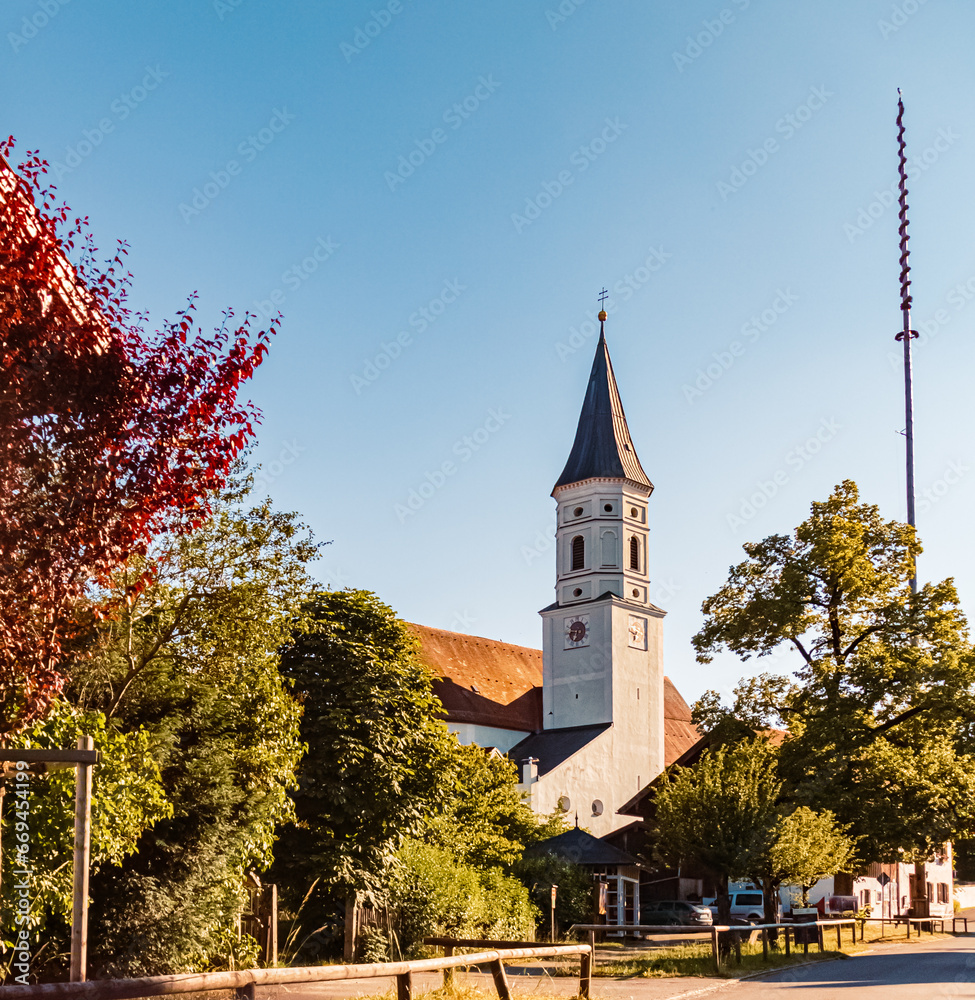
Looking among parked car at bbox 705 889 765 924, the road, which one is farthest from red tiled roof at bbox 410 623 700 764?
the road

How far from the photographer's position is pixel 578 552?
62531 mm

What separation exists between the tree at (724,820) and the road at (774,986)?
113 inches

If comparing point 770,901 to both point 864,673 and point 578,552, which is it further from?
point 578,552

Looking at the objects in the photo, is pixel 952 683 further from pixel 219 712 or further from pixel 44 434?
pixel 44 434

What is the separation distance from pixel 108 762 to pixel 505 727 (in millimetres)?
50368

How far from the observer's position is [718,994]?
52.3 ft

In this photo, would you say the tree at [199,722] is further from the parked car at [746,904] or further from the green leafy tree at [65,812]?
the parked car at [746,904]

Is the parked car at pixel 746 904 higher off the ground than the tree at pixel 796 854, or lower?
lower

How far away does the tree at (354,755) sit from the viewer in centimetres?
2189

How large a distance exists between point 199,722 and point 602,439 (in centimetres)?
4950

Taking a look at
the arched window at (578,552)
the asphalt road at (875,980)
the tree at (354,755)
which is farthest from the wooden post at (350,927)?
the arched window at (578,552)

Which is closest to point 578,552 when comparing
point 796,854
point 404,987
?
point 796,854

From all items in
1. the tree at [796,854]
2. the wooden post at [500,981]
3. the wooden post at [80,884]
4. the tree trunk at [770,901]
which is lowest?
the tree trunk at [770,901]

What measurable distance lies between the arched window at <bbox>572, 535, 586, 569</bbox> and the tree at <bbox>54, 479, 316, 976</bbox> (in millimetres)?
45799
